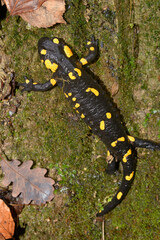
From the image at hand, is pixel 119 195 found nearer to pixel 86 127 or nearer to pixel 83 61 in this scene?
pixel 86 127

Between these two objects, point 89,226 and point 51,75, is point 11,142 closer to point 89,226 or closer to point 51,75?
point 51,75

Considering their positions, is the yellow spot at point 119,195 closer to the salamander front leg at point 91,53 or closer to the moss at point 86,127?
the moss at point 86,127

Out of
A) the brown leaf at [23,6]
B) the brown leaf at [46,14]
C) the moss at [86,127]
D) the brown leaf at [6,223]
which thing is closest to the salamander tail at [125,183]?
the moss at [86,127]

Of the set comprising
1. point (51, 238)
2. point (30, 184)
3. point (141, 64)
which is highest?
point (141, 64)

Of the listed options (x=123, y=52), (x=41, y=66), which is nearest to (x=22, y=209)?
(x=41, y=66)

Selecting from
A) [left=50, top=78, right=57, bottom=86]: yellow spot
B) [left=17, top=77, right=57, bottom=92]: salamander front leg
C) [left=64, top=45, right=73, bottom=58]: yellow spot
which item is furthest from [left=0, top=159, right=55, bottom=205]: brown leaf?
[left=64, top=45, right=73, bottom=58]: yellow spot

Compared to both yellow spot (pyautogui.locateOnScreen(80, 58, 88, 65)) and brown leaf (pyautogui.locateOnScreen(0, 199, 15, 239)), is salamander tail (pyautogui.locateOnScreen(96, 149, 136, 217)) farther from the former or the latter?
yellow spot (pyautogui.locateOnScreen(80, 58, 88, 65))
